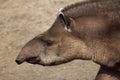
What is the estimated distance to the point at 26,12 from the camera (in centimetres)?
1021

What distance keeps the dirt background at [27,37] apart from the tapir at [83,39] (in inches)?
72.3

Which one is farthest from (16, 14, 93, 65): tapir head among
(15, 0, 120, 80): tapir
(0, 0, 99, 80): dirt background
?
(0, 0, 99, 80): dirt background

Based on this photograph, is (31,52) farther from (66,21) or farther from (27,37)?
(27,37)

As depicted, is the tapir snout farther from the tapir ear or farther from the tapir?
the tapir ear

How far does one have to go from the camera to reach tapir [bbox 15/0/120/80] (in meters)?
5.32

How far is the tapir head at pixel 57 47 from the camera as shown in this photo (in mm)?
5324

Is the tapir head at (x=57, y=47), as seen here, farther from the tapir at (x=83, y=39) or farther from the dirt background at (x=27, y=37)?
the dirt background at (x=27, y=37)

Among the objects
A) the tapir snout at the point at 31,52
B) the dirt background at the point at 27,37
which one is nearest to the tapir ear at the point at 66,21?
the tapir snout at the point at 31,52

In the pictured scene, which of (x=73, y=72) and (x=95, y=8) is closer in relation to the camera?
(x=95, y=8)

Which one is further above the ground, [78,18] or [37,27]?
[78,18]

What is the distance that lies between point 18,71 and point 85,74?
4.12ft

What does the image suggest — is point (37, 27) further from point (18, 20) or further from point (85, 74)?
point (85, 74)

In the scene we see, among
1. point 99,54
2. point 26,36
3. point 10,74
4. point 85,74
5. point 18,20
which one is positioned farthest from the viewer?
point 18,20

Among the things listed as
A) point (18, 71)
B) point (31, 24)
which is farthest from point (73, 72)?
point (31, 24)
